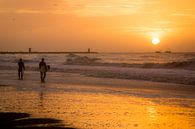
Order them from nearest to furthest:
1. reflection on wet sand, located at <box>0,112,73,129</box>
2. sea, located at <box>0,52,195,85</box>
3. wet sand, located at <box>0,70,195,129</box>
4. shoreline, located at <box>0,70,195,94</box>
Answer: reflection on wet sand, located at <box>0,112,73,129</box> < wet sand, located at <box>0,70,195,129</box> < shoreline, located at <box>0,70,195,94</box> < sea, located at <box>0,52,195,85</box>

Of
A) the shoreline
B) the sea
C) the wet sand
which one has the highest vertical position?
the sea

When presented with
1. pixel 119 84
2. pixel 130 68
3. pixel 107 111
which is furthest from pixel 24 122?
pixel 130 68

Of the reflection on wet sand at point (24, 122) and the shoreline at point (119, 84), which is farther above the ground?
the shoreline at point (119, 84)

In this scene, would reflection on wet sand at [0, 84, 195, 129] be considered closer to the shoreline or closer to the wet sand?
the wet sand

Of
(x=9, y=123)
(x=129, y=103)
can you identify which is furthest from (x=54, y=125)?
(x=129, y=103)

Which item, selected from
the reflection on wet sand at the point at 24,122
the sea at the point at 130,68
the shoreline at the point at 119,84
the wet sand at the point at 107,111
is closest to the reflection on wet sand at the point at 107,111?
the wet sand at the point at 107,111

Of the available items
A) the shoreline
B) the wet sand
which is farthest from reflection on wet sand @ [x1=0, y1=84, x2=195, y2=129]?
the shoreline

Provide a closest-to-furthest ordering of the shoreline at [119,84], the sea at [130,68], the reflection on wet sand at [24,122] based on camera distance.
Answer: the reflection on wet sand at [24,122], the shoreline at [119,84], the sea at [130,68]

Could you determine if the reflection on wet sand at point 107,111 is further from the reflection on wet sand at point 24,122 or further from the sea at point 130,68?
the sea at point 130,68

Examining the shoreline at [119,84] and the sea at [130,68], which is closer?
the shoreline at [119,84]

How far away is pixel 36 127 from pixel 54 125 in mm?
603

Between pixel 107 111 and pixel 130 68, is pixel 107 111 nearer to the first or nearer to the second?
pixel 107 111

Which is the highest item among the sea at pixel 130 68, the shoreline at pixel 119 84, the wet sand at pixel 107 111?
the sea at pixel 130 68

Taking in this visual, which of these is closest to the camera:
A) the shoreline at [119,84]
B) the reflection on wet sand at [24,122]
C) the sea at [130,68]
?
the reflection on wet sand at [24,122]
